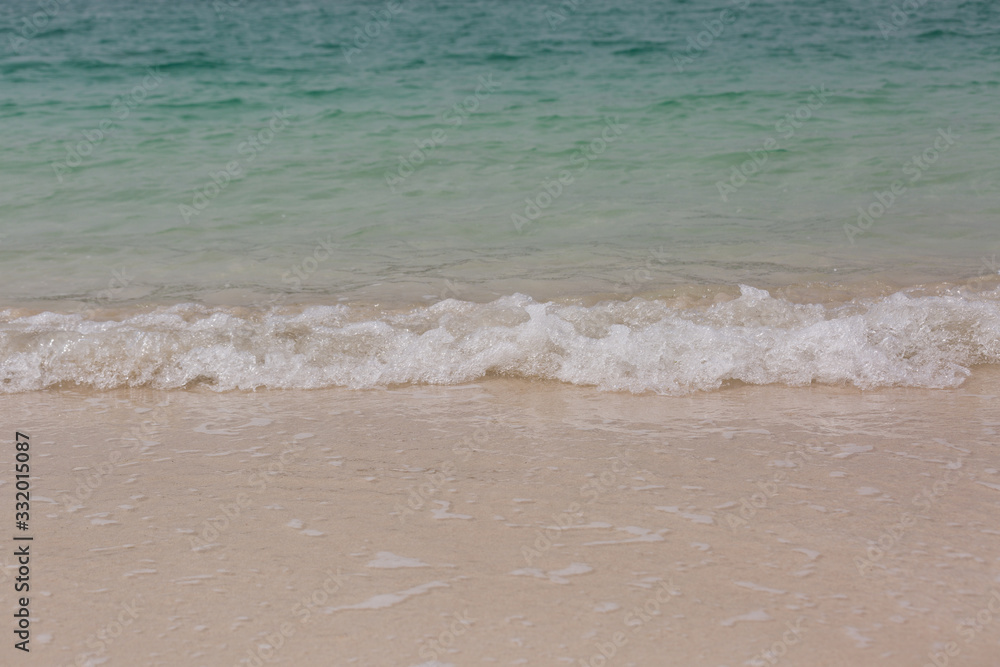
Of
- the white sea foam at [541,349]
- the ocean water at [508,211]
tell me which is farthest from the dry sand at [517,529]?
the ocean water at [508,211]

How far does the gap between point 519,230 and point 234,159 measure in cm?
369

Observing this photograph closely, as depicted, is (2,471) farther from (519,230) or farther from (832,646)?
(519,230)

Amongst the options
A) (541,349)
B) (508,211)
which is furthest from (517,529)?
(508,211)

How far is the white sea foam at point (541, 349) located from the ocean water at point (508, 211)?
1cm

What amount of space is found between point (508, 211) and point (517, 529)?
451 centimetres

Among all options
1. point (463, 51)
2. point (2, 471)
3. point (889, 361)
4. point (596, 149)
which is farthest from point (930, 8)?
point (2, 471)

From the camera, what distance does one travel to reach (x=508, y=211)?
22.9 ft

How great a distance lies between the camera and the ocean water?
4258mm

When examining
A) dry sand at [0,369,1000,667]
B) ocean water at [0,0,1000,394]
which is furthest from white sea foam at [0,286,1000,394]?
dry sand at [0,369,1000,667]

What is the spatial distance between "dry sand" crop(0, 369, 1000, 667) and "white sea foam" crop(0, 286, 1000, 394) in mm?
193

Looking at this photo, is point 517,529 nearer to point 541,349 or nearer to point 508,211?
point 541,349

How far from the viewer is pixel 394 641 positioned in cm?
225

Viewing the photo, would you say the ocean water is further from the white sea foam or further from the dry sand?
the dry sand

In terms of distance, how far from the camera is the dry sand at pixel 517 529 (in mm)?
2254
